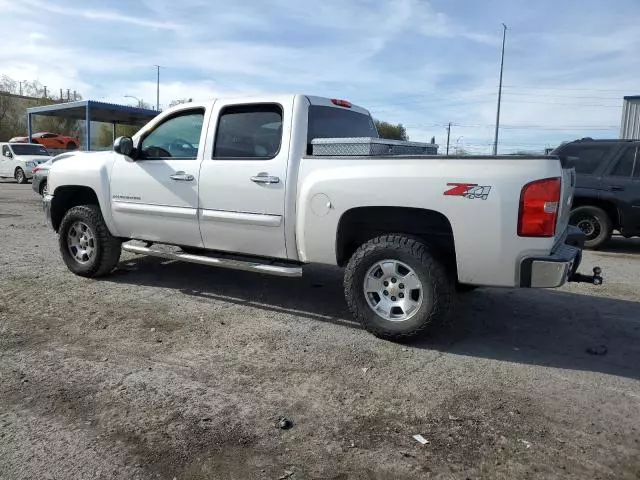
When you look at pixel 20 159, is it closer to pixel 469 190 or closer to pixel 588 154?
pixel 588 154

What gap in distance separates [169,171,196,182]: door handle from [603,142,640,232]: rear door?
695 cm

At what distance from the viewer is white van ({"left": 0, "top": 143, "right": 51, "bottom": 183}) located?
72.9 feet

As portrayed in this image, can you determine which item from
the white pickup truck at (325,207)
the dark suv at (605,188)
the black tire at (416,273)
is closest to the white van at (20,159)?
the white pickup truck at (325,207)

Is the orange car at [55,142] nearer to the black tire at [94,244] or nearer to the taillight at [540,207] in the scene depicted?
the black tire at [94,244]

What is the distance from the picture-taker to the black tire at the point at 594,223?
351 inches

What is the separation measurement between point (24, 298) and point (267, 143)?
286 centimetres

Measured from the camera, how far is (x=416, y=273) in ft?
13.5

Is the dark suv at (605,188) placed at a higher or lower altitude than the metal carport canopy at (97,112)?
lower

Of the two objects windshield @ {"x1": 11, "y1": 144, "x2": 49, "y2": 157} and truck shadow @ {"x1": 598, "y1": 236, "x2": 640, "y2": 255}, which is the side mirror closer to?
truck shadow @ {"x1": 598, "y1": 236, "x2": 640, "y2": 255}

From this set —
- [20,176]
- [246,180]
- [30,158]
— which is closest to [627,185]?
[246,180]

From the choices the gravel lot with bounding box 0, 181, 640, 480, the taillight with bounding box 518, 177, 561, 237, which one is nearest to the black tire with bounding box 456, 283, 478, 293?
the gravel lot with bounding box 0, 181, 640, 480

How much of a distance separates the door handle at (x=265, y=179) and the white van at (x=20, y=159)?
66.4 feet

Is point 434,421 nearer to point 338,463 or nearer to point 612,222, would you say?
point 338,463

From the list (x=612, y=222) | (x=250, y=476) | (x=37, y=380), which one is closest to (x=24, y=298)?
(x=37, y=380)
